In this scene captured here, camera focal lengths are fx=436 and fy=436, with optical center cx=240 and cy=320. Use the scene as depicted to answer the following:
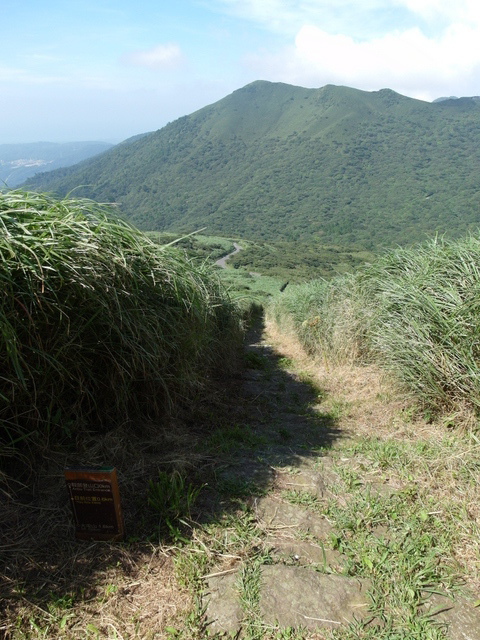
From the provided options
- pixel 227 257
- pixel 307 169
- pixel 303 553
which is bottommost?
pixel 227 257

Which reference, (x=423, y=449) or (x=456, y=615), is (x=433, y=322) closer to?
(x=423, y=449)

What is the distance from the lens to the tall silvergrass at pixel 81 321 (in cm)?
223

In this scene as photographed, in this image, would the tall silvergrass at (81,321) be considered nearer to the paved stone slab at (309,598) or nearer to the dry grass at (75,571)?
the dry grass at (75,571)

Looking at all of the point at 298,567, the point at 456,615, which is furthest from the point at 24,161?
the point at 456,615

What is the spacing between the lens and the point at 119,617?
1675 millimetres

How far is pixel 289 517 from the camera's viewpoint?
7.45 ft

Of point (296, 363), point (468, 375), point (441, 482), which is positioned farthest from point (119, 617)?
point (296, 363)

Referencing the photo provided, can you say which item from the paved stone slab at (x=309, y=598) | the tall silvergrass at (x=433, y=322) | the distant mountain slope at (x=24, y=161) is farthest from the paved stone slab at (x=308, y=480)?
the distant mountain slope at (x=24, y=161)

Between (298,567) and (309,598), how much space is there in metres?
0.17

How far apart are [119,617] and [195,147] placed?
473ft

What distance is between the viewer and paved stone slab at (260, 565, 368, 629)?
169 centimetres

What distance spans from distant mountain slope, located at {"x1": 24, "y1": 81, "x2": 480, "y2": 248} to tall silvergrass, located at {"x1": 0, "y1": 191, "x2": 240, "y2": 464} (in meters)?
69.9

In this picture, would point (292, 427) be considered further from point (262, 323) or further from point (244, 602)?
point (262, 323)

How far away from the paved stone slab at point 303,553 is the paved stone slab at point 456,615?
386 millimetres
